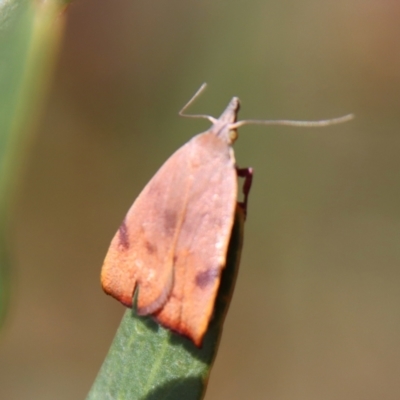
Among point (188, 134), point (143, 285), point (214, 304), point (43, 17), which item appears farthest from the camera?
point (188, 134)

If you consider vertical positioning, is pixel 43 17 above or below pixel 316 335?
above

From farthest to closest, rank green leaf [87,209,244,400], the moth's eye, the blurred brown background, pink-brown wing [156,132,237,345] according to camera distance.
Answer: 1. the blurred brown background
2. the moth's eye
3. pink-brown wing [156,132,237,345]
4. green leaf [87,209,244,400]

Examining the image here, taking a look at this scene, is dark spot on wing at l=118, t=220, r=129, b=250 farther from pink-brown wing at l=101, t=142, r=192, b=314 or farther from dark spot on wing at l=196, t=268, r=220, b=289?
dark spot on wing at l=196, t=268, r=220, b=289

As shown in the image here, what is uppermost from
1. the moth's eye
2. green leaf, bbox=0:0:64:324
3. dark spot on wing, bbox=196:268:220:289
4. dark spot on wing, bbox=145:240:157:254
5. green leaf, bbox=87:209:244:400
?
the moth's eye

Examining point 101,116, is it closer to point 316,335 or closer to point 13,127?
point 316,335

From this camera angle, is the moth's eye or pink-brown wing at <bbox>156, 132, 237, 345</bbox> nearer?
pink-brown wing at <bbox>156, 132, 237, 345</bbox>

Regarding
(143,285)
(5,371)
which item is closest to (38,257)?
(5,371)

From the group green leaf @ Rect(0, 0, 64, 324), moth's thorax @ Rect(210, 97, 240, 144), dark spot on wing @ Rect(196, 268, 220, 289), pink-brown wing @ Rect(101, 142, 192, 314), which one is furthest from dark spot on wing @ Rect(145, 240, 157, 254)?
green leaf @ Rect(0, 0, 64, 324)

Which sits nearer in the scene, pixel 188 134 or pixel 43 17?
pixel 43 17
